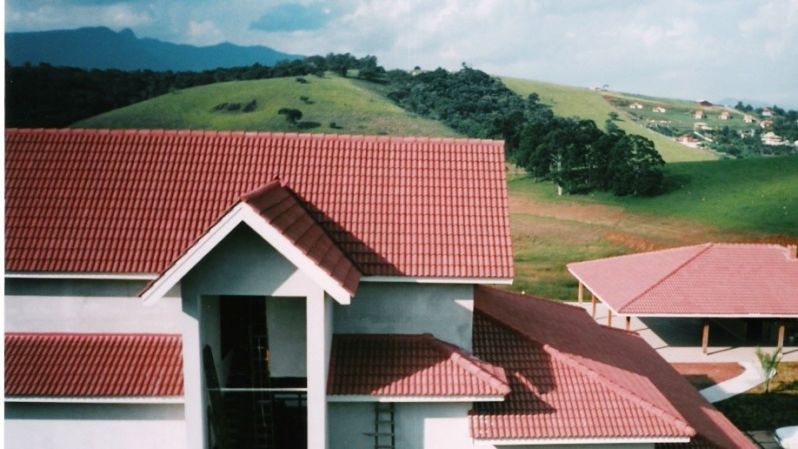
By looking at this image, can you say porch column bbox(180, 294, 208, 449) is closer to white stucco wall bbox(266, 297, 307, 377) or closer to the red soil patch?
white stucco wall bbox(266, 297, 307, 377)

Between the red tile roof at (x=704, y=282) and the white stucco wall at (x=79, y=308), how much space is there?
63.8ft

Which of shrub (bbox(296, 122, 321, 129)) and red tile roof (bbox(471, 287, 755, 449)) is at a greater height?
shrub (bbox(296, 122, 321, 129))

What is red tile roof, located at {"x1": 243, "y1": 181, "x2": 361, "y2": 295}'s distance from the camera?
367 inches

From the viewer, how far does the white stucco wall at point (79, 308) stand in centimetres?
1095

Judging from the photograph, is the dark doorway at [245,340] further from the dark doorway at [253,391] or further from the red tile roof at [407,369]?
the red tile roof at [407,369]

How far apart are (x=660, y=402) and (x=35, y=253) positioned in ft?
40.6

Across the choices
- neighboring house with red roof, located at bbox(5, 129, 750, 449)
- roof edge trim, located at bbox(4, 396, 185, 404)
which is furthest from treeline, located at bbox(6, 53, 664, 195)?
roof edge trim, located at bbox(4, 396, 185, 404)

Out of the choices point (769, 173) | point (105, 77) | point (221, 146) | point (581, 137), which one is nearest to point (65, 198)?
point (221, 146)

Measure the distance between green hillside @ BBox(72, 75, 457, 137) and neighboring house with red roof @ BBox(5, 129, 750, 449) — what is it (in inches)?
2067

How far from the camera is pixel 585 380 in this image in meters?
11.3

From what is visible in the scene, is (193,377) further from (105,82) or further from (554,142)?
(554,142)

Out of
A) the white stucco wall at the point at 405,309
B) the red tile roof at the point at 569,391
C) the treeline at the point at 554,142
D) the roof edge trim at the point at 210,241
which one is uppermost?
the treeline at the point at 554,142

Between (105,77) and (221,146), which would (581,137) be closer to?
(105,77)

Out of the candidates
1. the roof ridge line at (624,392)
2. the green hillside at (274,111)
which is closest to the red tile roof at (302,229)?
the roof ridge line at (624,392)
